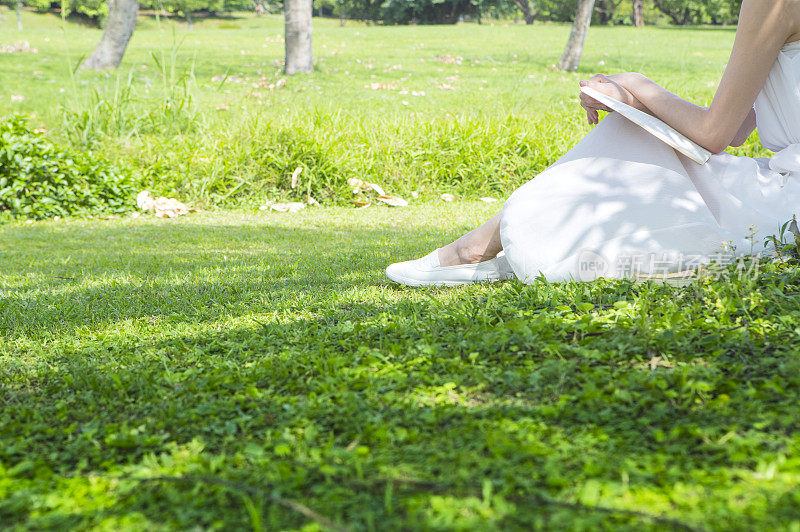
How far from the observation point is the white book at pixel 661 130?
2.68 metres

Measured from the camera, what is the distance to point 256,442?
173cm

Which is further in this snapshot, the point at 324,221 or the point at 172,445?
the point at 324,221

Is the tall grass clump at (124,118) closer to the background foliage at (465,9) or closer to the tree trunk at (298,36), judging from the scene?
the tree trunk at (298,36)

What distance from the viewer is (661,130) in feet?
8.83

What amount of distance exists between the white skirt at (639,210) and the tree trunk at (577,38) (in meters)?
13.4

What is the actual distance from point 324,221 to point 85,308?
9.49 feet

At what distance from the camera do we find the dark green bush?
608cm

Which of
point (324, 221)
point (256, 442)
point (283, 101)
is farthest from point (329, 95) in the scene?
point (256, 442)

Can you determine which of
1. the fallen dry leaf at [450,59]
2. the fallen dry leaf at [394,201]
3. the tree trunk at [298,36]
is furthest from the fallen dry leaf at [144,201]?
the fallen dry leaf at [450,59]

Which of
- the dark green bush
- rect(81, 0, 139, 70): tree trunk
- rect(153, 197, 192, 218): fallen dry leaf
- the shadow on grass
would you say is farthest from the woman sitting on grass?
rect(81, 0, 139, 70): tree trunk

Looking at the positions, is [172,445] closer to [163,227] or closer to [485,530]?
[485,530]

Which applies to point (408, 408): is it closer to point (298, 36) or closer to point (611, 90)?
point (611, 90)

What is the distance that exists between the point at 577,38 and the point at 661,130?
45.6 ft

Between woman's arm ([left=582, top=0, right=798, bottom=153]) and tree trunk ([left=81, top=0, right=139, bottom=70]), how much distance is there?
13.2 m
